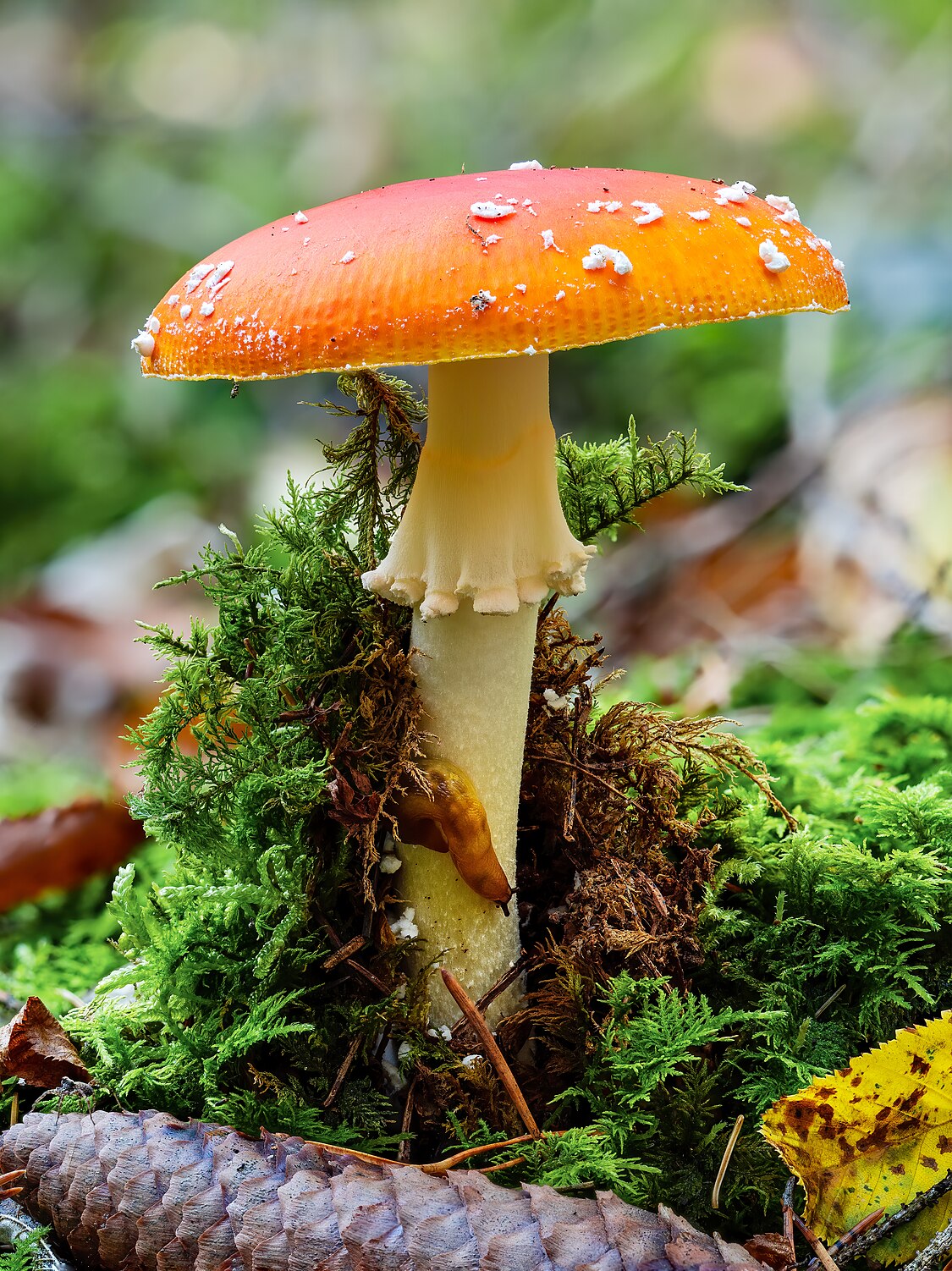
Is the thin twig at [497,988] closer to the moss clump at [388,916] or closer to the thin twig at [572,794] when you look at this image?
the moss clump at [388,916]

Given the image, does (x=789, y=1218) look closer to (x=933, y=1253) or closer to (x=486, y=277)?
(x=933, y=1253)

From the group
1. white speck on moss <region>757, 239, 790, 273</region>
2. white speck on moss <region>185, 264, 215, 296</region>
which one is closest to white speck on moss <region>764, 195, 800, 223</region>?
white speck on moss <region>757, 239, 790, 273</region>

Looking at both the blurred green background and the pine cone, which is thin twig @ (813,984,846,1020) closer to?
the pine cone

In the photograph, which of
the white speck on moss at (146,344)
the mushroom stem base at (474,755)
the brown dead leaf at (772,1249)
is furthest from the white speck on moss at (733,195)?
the brown dead leaf at (772,1249)

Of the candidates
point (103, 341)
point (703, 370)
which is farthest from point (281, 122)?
point (703, 370)

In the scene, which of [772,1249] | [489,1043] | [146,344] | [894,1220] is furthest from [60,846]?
[894,1220]

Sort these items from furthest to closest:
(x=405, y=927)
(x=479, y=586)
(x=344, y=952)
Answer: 1. (x=405, y=927)
2. (x=344, y=952)
3. (x=479, y=586)
